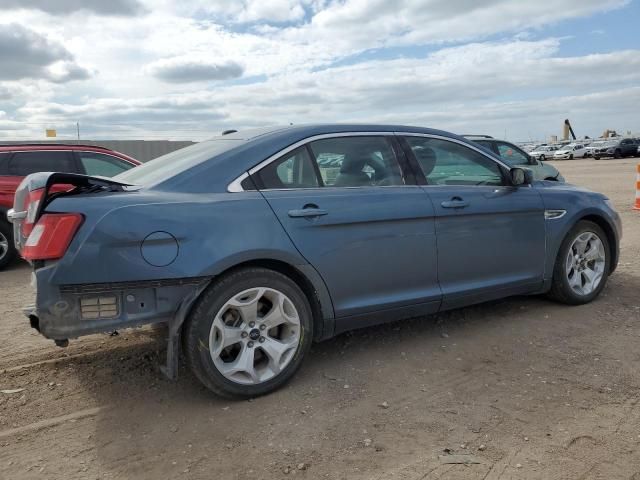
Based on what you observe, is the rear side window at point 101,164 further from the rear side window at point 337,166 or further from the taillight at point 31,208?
the rear side window at point 337,166

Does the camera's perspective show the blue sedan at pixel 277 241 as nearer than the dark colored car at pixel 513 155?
Yes

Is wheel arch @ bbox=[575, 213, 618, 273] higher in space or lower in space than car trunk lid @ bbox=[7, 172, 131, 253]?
lower

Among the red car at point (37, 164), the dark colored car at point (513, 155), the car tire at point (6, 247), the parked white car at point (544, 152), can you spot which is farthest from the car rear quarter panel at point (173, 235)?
the parked white car at point (544, 152)

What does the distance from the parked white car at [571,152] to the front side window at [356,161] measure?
159ft

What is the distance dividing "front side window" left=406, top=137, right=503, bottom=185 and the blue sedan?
1cm

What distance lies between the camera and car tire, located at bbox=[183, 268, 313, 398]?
3.14 metres

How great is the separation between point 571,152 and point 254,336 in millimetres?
50380

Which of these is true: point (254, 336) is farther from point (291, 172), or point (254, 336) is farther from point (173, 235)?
point (291, 172)

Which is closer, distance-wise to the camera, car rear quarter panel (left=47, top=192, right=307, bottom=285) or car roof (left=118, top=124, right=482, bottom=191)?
car rear quarter panel (left=47, top=192, right=307, bottom=285)

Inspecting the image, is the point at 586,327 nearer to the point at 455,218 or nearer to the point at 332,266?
the point at 455,218

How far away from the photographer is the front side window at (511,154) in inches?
417

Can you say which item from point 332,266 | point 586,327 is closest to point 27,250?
point 332,266

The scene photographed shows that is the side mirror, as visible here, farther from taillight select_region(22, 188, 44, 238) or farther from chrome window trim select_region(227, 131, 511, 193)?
taillight select_region(22, 188, 44, 238)

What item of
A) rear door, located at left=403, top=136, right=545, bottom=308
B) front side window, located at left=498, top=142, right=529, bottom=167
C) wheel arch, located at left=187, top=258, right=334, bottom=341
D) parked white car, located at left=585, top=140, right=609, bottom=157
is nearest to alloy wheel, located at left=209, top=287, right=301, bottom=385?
wheel arch, located at left=187, top=258, right=334, bottom=341
